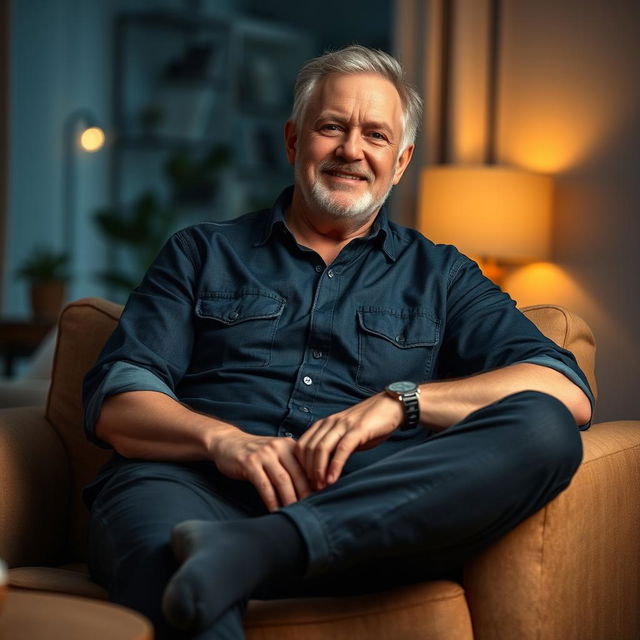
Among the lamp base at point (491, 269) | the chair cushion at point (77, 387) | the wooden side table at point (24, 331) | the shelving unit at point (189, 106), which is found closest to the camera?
the chair cushion at point (77, 387)

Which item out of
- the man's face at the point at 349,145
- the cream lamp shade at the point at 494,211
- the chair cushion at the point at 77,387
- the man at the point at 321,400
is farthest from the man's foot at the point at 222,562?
the cream lamp shade at the point at 494,211

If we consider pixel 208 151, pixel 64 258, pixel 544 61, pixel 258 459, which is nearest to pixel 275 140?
pixel 208 151

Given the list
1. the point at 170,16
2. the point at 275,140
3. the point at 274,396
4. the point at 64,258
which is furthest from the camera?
the point at 275,140

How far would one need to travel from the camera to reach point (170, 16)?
6699 mm

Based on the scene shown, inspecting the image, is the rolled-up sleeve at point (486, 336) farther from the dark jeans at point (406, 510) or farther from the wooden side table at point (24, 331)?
the wooden side table at point (24, 331)

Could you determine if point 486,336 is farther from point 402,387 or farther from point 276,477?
point 276,477

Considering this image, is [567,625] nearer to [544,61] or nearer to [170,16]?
[544,61]

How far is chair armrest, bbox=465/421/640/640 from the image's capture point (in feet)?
5.04

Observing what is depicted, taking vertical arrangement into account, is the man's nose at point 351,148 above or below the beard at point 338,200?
above

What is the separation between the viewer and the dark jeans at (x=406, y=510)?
4.58ft

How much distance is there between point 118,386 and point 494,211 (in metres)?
1.69

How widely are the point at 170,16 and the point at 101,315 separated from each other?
496 cm

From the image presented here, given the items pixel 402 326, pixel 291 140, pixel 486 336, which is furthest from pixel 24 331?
pixel 486 336

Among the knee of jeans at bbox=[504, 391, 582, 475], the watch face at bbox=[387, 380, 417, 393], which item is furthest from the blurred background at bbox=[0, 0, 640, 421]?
the knee of jeans at bbox=[504, 391, 582, 475]
